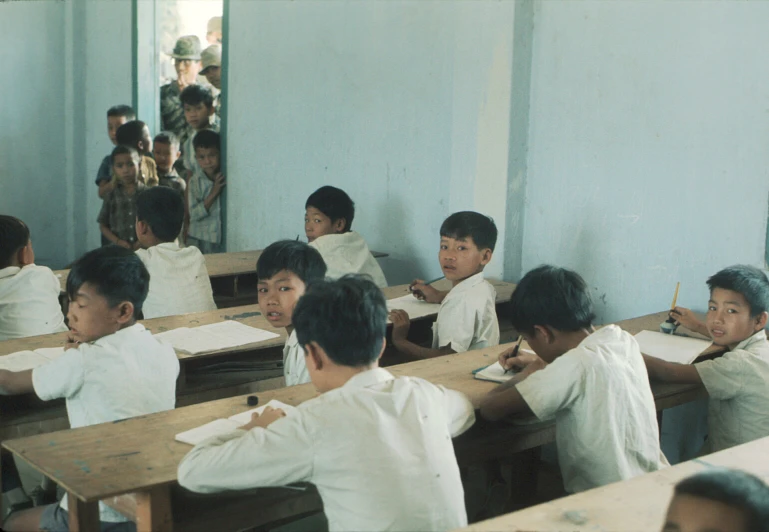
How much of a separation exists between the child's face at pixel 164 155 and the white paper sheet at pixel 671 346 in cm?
365

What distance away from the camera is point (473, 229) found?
3.43 meters

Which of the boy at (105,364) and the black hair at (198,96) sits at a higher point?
the black hair at (198,96)

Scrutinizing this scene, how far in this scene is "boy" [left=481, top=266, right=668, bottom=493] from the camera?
2.07 meters

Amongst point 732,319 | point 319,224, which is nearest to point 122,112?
point 319,224

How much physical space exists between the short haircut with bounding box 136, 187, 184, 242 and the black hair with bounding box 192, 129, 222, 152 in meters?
2.13

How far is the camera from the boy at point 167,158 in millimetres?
5859

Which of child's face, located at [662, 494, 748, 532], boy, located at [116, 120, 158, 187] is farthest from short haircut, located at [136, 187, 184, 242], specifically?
child's face, located at [662, 494, 748, 532]

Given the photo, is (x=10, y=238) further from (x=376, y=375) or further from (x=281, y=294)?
(x=376, y=375)

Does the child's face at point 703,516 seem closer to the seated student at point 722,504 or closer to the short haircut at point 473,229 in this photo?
the seated student at point 722,504

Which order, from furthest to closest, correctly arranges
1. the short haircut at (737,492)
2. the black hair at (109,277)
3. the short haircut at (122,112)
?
the short haircut at (122,112) < the black hair at (109,277) < the short haircut at (737,492)

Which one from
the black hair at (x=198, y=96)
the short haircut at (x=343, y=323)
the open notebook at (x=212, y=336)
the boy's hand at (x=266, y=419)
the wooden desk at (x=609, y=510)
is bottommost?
the open notebook at (x=212, y=336)

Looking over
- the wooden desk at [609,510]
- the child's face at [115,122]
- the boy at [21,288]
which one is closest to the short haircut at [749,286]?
the wooden desk at [609,510]

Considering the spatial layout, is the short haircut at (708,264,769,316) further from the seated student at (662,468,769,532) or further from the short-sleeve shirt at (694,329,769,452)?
the seated student at (662,468,769,532)

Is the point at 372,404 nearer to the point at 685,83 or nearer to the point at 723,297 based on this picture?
the point at 723,297
